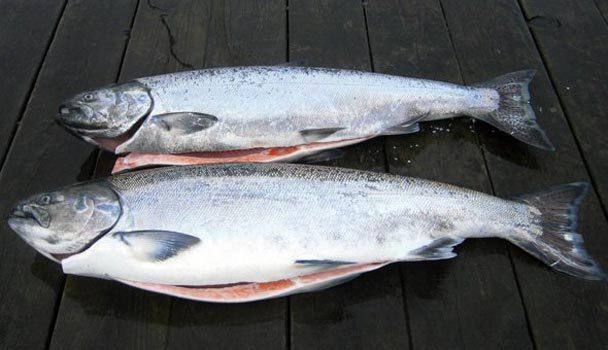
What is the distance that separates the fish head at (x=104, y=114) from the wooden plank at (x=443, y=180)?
1.40 meters

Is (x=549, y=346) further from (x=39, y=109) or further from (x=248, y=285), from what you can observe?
(x=39, y=109)

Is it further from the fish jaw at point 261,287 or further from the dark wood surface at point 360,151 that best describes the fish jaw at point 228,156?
the fish jaw at point 261,287

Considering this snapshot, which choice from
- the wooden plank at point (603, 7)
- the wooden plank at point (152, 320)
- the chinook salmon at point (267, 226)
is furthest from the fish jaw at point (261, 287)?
the wooden plank at point (603, 7)

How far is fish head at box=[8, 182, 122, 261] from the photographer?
7.38 feet

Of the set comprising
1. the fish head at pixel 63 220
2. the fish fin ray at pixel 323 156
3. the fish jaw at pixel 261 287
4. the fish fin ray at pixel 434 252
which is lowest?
the fish jaw at pixel 261 287

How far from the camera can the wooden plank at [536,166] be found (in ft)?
7.66

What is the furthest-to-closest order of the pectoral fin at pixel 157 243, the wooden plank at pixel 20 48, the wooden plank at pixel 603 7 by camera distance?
the wooden plank at pixel 603 7, the wooden plank at pixel 20 48, the pectoral fin at pixel 157 243

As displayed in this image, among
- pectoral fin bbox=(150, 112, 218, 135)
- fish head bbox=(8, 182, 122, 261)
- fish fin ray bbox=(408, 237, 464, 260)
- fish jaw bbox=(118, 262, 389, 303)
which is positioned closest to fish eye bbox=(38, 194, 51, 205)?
fish head bbox=(8, 182, 122, 261)

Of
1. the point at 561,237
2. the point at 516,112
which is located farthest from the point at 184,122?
the point at 561,237

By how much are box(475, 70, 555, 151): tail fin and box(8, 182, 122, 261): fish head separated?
2066 mm

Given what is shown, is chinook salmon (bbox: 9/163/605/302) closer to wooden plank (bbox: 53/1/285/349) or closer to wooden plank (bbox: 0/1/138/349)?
wooden plank (bbox: 53/1/285/349)

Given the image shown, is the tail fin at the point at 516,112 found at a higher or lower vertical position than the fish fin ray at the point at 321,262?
higher

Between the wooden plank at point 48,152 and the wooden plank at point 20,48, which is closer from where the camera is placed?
the wooden plank at point 48,152

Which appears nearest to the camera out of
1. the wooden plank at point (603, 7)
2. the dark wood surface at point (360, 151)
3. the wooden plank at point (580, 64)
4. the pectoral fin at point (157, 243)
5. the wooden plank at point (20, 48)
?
the pectoral fin at point (157, 243)
